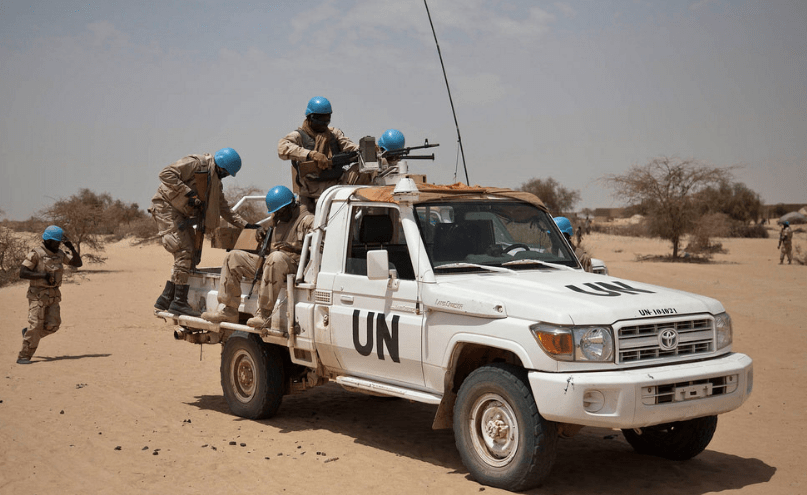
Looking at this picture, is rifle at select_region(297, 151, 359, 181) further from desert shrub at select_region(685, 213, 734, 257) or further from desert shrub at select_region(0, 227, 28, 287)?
desert shrub at select_region(685, 213, 734, 257)

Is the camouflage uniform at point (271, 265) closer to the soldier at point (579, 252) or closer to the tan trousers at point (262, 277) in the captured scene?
the tan trousers at point (262, 277)

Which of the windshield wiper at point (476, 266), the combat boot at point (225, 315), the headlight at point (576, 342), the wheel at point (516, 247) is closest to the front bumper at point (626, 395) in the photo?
the headlight at point (576, 342)

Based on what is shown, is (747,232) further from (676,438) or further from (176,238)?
(676,438)

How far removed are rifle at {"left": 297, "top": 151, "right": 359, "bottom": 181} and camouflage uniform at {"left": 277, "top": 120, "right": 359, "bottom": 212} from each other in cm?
4

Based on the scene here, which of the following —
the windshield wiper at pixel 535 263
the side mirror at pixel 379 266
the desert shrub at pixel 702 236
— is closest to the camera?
the side mirror at pixel 379 266

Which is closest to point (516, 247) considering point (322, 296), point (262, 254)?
point (322, 296)

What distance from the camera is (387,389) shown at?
22.5 ft

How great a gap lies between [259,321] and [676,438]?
152 inches

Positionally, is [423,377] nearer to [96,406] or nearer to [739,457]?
[739,457]

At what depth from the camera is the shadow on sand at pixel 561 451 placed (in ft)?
20.8

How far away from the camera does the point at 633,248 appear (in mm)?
40750

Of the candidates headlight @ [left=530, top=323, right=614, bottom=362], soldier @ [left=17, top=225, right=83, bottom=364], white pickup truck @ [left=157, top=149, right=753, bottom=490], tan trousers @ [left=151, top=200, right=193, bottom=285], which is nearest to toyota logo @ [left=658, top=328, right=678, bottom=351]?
white pickup truck @ [left=157, top=149, right=753, bottom=490]

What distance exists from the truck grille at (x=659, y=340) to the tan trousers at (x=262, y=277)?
3.49m

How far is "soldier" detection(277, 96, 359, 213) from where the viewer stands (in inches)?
362
